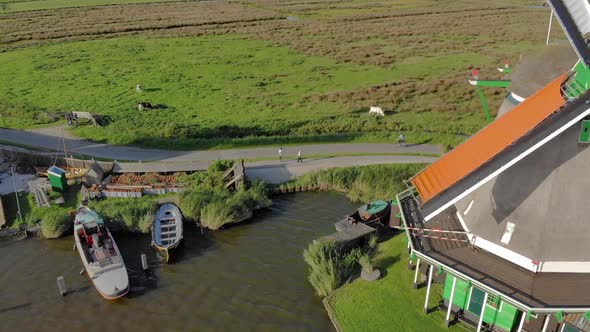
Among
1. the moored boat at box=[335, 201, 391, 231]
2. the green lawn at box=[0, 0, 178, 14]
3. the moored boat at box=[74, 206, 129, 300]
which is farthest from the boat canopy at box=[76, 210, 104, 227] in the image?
the green lawn at box=[0, 0, 178, 14]

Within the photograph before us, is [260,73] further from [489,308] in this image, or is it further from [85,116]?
[489,308]

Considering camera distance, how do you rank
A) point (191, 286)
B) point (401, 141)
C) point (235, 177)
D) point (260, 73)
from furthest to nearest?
point (260, 73)
point (401, 141)
point (235, 177)
point (191, 286)

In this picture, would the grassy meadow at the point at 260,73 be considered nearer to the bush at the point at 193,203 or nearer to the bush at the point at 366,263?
the bush at the point at 193,203

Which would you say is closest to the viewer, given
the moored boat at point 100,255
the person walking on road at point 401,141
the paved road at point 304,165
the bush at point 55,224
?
the moored boat at point 100,255

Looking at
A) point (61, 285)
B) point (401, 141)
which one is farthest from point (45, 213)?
point (401, 141)

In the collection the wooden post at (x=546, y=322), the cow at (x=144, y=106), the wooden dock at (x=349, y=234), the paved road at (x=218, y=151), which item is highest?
the cow at (x=144, y=106)

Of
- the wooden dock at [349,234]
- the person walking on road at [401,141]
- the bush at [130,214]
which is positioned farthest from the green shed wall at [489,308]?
the person walking on road at [401,141]
